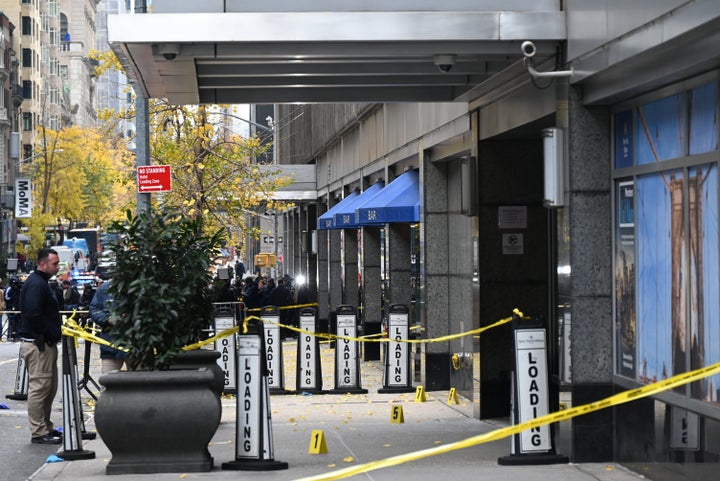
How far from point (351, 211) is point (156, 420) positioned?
1398 centimetres

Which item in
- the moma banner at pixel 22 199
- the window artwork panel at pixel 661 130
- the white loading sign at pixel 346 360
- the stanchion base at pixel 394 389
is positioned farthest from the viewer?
→ the moma banner at pixel 22 199

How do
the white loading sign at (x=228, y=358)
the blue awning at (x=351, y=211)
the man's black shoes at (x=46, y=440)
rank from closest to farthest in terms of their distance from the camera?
the man's black shoes at (x=46, y=440)
the white loading sign at (x=228, y=358)
the blue awning at (x=351, y=211)

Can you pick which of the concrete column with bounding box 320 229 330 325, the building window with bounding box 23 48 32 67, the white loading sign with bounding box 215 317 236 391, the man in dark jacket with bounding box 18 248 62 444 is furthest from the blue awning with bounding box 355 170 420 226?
the building window with bounding box 23 48 32 67

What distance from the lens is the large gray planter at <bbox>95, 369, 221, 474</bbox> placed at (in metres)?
10.9

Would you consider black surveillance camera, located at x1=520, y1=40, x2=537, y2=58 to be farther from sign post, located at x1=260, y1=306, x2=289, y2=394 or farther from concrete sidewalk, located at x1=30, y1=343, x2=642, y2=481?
sign post, located at x1=260, y1=306, x2=289, y2=394

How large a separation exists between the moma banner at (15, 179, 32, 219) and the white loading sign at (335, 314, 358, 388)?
66.9 m

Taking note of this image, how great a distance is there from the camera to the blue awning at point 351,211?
2378cm

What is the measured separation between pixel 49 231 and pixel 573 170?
102 meters

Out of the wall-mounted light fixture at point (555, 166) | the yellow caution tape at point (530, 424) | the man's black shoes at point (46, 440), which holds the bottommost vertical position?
the man's black shoes at point (46, 440)

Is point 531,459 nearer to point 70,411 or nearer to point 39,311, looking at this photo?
point 70,411

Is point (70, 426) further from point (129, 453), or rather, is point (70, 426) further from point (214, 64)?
point (214, 64)

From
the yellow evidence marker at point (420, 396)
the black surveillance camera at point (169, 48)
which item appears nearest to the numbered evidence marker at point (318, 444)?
the black surveillance camera at point (169, 48)

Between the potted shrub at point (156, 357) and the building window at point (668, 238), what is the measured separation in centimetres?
355

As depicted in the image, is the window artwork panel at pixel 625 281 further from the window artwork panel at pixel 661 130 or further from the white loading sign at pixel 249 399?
the white loading sign at pixel 249 399
